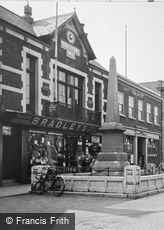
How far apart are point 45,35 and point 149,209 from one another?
34.2 feet

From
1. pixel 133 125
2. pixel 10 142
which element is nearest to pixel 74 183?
pixel 10 142

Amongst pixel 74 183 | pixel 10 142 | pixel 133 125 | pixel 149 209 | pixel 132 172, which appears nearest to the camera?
pixel 149 209

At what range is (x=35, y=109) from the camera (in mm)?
16375

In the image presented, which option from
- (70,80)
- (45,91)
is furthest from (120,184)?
(70,80)

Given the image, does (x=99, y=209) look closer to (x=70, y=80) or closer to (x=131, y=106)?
(x=70, y=80)

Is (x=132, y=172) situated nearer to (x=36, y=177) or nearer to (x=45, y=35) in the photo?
(x=36, y=177)

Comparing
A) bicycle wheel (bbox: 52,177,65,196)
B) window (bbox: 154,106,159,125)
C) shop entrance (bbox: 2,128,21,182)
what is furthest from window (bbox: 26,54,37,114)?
window (bbox: 154,106,159,125)

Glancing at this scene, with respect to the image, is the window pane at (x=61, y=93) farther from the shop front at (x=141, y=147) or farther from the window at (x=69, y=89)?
the shop front at (x=141, y=147)

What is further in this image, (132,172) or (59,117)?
(59,117)

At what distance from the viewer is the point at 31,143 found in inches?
631

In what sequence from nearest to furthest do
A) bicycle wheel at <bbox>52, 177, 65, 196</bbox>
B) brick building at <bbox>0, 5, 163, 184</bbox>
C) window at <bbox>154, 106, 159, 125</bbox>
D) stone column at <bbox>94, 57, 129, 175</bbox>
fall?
bicycle wheel at <bbox>52, 177, 65, 196</bbox>, stone column at <bbox>94, 57, 129, 175</bbox>, brick building at <bbox>0, 5, 163, 184</bbox>, window at <bbox>154, 106, 159, 125</bbox>

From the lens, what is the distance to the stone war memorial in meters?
11.7

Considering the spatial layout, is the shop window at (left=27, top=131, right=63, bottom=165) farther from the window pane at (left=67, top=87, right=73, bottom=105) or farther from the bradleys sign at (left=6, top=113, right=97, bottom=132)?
the window pane at (left=67, top=87, right=73, bottom=105)

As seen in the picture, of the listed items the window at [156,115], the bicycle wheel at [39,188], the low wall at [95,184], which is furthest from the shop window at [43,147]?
the window at [156,115]
